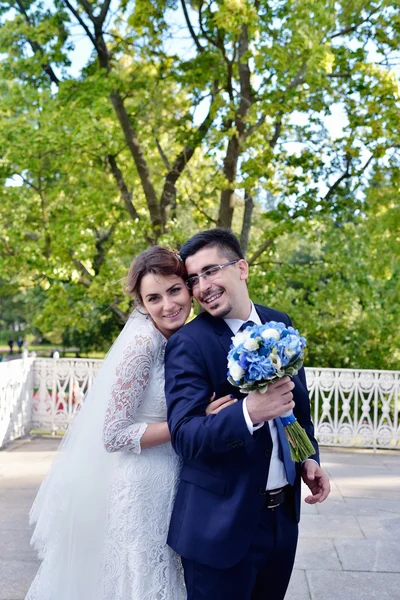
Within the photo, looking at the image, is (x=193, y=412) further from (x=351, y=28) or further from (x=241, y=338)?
(x=351, y=28)

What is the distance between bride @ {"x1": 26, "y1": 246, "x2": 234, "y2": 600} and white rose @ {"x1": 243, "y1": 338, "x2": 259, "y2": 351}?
0.73 meters

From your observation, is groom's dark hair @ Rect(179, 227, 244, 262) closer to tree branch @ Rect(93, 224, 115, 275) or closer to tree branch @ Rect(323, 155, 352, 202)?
tree branch @ Rect(323, 155, 352, 202)

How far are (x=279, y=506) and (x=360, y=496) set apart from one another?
4.76 m

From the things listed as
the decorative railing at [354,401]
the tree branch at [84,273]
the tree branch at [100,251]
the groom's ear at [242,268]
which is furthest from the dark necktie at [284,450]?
the tree branch at [100,251]

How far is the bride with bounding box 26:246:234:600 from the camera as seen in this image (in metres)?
2.79

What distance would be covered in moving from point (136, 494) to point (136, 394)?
42 centimetres

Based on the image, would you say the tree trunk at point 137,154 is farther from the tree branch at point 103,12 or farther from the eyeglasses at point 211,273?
the eyeglasses at point 211,273

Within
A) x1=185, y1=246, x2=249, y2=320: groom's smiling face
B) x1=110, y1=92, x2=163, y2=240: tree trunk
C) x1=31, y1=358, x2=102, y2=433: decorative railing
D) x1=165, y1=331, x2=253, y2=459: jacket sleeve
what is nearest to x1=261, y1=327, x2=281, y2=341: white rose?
x1=165, y1=331, x2=253, y2=459: jacket sleeve

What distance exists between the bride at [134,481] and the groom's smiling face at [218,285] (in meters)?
0.15

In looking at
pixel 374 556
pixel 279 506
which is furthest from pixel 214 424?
pixel 374 556

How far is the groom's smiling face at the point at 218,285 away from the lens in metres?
2.67

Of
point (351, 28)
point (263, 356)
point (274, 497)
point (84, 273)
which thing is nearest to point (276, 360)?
point (263, 356)

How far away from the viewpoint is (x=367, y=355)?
14.9m

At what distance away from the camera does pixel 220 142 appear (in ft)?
41.0
